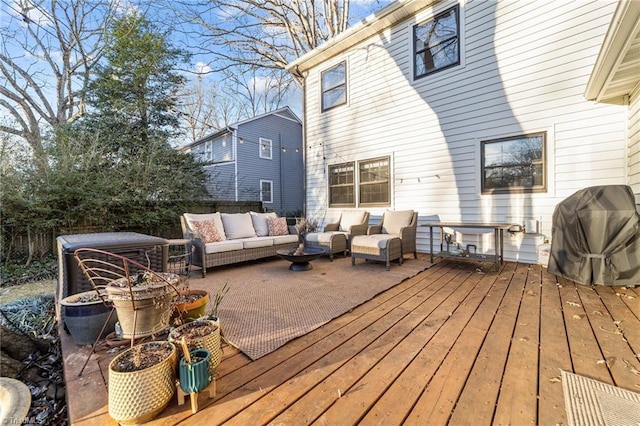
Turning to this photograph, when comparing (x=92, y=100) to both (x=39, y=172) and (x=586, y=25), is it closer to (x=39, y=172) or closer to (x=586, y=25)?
(x=39, y=172)

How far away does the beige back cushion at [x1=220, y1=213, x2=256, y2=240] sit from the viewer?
5184mm

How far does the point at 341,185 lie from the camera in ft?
23.6

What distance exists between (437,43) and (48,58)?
40.2 feet

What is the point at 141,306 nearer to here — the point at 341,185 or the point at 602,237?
the point at 602,237

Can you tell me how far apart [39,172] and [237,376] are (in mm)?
6105

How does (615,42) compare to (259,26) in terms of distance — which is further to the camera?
(259,26)

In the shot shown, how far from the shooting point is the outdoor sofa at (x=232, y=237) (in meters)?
4.50

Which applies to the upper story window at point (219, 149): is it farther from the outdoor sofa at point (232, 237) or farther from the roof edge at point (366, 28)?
the outdoor sofa at point (232, 237)

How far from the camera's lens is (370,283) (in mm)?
3721

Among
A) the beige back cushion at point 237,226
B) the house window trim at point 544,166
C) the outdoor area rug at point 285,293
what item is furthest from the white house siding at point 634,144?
the beige back cushion at point 237,226

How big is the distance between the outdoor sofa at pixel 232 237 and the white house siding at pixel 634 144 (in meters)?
5.12

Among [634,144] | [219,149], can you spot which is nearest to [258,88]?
[219,149]

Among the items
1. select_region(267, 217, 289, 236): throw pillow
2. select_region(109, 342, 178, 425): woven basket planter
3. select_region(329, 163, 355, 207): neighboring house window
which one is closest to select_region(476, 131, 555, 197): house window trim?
select_region(329, 163, 355, 207): neighboring house window

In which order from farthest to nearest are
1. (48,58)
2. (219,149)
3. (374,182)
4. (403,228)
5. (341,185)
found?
(219,149), (48,58), (341,185), (374,182), (403,228)
